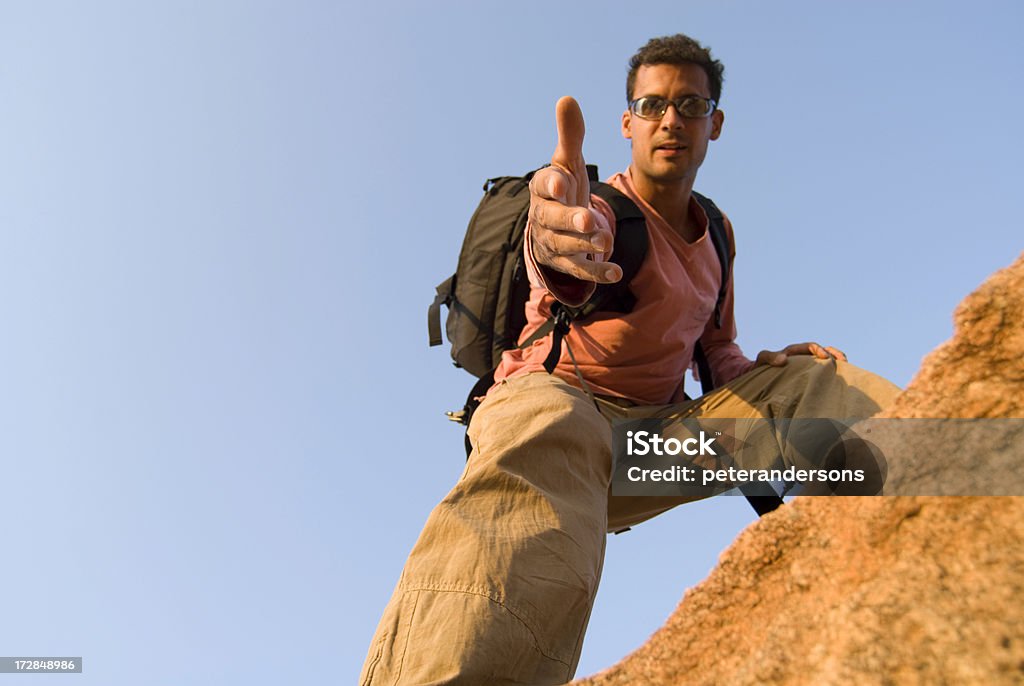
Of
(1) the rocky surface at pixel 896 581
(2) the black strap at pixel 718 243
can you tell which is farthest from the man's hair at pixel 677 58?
(1) the rocky surface at pixel 896 581

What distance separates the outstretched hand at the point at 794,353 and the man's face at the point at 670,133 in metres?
1.28

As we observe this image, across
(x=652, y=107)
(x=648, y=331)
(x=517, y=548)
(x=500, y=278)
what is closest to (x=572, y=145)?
(x=648, y=331)

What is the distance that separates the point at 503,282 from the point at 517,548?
261 centimetres

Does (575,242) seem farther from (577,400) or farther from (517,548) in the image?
(517,548)

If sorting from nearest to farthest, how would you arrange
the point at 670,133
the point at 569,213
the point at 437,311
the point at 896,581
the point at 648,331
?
the point at 896,581
the point at 569,213
the point at 648,331
the point at 670,133
the point at 437,311

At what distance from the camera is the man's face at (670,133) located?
5.10 meters

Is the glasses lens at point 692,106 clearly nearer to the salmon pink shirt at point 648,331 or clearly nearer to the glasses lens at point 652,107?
the glasses lens at point 652,107

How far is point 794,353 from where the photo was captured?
460cm

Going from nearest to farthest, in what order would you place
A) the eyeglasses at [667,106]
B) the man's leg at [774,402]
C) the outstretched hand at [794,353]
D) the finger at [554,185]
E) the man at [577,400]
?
the man at [577,400] < the finger at [554,185] < the man's leg at [774,402] < the outstretched hand at [794,353] < the eyeglasses at [667,106]

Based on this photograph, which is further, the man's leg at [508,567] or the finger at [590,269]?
the finger at [590,269]

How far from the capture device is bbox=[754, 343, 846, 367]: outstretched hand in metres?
4.44

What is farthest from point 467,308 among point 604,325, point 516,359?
point 604,325

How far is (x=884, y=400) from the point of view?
383 centimetres

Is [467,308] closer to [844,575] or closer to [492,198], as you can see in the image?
[492,198]
